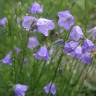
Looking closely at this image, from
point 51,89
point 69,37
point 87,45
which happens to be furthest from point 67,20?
point 51,89

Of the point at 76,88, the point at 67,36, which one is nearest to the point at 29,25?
the point at 67,36

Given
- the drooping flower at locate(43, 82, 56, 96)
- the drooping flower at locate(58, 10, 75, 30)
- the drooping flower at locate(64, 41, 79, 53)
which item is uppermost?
the drooping flower at locate(58, 10, 75, 30)

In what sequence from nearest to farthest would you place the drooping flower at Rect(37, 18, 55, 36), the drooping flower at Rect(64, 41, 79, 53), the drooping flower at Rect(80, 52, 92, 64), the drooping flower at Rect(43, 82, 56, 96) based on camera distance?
1. the drooping flower at Rect(37, 18, 55, 36)
2. the drooping flower at Rect(64, 41, 79, 53)
3. the drooping flower at Rect(80, 52, 92, 64)
4. the drooping flower at Rect(43, 82, 56, 96)

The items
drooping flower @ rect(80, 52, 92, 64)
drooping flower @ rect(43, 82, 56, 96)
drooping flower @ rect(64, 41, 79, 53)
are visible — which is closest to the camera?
drooping flower @ rect(64, 41, 79, 53)

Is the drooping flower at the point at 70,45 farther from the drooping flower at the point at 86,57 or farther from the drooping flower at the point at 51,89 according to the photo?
the drooping flower at the point at 51,89

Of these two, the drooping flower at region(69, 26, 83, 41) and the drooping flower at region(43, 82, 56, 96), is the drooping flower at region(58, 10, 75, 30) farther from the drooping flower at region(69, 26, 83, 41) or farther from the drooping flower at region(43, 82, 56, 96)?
the drooping flower at region(43, 82, 56, 96)

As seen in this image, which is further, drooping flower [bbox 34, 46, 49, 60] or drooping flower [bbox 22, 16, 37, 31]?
drooping flower [bbox 34, 46, 49, 60]

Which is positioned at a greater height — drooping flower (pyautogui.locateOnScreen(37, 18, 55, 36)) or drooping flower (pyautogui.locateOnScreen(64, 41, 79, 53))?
drooping flower (pyautogui.locateOnScreen(37, 18, 55, 36))

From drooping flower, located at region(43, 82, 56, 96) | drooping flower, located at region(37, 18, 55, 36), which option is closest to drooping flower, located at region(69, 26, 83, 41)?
drooping flower, located at region(37, 18, 55, 36)

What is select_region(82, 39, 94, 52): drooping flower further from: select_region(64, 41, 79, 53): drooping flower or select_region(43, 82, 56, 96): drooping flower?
select_region(43, 82, 56, 96): drooping flower

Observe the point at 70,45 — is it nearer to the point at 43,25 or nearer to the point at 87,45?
the point at 87,45
